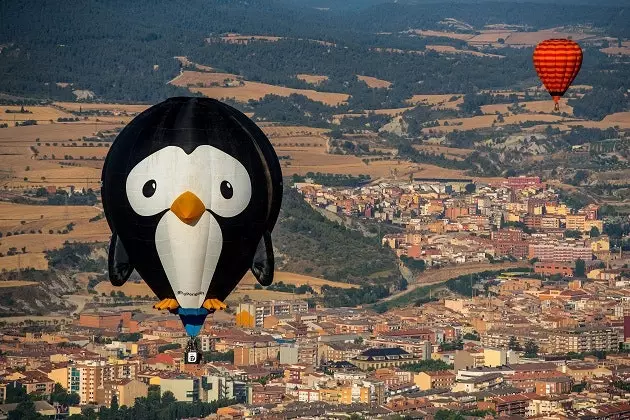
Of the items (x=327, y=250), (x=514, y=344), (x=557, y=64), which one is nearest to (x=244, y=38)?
(x=327, y=250)

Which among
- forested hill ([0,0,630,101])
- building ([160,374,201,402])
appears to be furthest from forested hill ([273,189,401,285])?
forested hill ([0,0,630,101])

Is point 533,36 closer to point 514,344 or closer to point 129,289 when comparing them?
point 129,289

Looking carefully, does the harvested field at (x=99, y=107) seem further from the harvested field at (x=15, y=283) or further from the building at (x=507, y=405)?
the building at (x=507, y=405)

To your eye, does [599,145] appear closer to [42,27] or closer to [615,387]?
[42,27]

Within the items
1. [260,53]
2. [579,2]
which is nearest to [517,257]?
[260,53]

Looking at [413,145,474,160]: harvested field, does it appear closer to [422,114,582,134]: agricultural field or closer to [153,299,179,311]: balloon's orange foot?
[422,114,582,134]: agricultural field

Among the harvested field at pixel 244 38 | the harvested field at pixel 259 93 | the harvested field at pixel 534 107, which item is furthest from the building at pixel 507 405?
the harvested field at pixel 244 38
